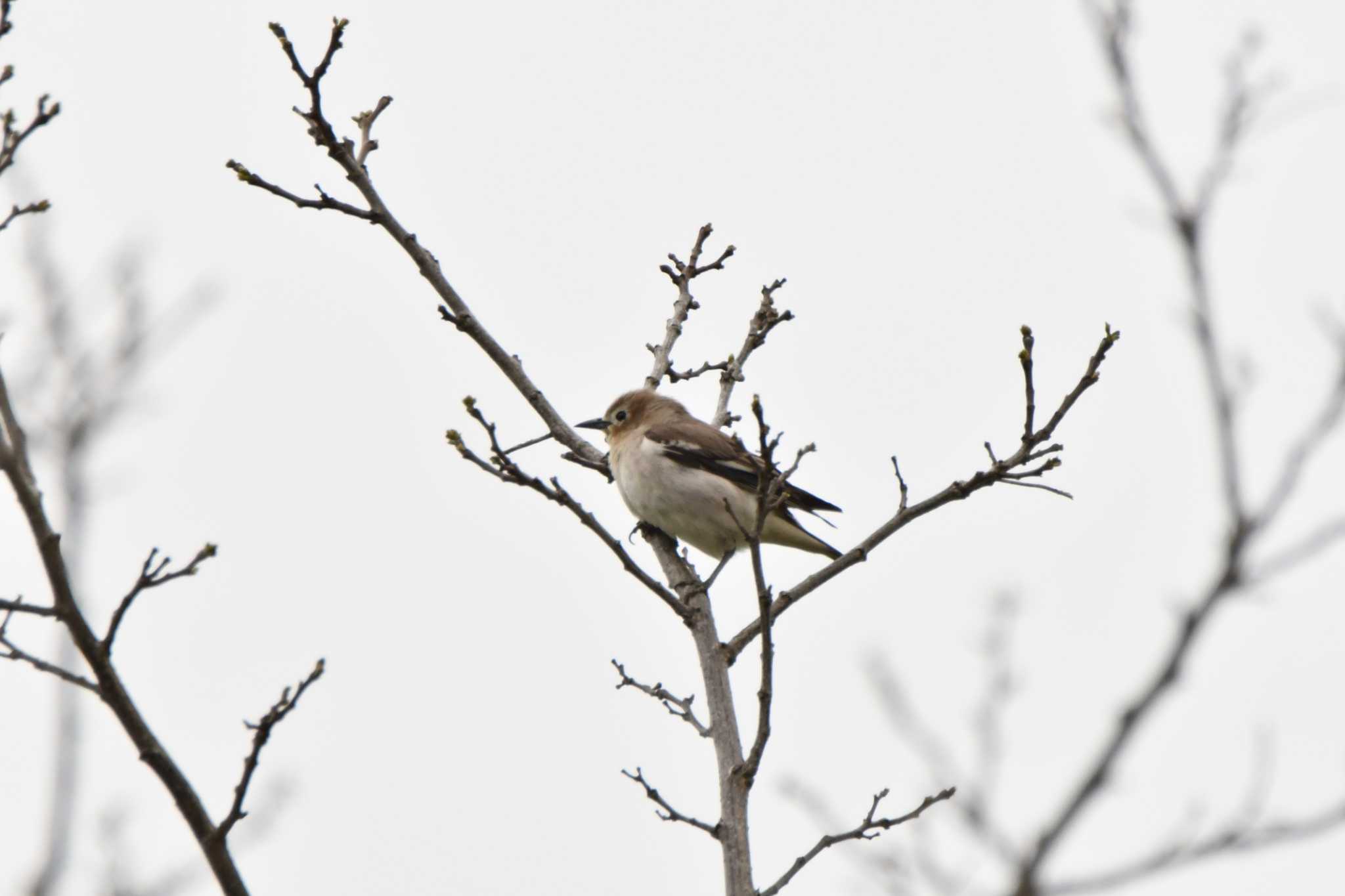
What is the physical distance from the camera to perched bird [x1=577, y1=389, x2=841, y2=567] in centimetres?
929

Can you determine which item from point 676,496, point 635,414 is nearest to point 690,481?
point 676,496

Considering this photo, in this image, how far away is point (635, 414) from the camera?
35.3 ft

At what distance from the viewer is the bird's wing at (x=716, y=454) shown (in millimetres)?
9914

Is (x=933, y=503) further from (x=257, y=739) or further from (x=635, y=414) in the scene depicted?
(x=635, y=414)

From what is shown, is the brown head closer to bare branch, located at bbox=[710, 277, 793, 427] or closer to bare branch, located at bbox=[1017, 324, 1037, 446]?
bare branch, located at bbox=[710, 277, 793, 427]

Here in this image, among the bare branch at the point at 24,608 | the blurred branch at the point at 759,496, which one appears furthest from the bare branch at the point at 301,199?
the bare branch at the point at 24,608

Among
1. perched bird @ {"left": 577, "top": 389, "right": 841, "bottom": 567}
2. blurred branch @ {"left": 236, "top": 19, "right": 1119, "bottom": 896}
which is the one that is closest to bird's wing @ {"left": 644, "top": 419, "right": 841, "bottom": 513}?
perched bird @ {"left": 577, "top": 389, "right": 841, "bottom": 567}

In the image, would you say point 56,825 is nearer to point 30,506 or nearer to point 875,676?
point 30,506

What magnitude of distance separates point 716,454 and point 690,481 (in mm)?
738

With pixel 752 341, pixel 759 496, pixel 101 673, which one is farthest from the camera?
pixel 752 341

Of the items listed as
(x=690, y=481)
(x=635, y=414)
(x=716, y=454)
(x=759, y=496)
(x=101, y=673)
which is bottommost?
(x=101, y=673)

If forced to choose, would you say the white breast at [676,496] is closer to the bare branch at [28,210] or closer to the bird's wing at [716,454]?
the bird's wing at [716,454]

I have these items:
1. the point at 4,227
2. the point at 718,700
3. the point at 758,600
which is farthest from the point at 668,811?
the point at 4,227

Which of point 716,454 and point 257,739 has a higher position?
point 716,454
